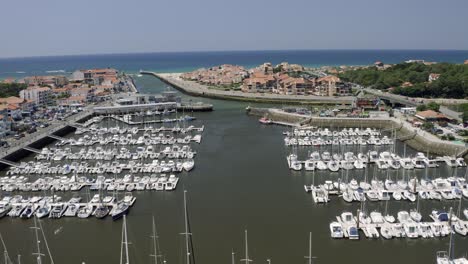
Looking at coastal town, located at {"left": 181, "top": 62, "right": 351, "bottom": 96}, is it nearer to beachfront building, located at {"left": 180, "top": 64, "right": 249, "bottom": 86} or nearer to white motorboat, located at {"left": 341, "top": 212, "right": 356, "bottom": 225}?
beachfront building, located at {"left": 180, "top": 64, "right": 249, "bottom": 86}

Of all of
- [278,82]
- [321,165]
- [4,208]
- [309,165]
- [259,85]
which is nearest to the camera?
[4,208]

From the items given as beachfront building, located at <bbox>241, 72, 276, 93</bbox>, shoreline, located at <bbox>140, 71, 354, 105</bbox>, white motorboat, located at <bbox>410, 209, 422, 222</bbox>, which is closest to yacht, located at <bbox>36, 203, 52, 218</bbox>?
white motorboat, located at <bbox>410, 209, 422, 222</bbox>

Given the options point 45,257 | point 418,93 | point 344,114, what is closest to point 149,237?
point 45,257

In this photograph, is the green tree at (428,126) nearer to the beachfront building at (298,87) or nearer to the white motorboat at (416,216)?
the white motorboat at (416,216)

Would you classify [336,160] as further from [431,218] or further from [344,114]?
[344,114]

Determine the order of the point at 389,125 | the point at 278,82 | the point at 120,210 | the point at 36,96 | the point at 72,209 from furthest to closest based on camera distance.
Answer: the point at 278,82, the point at 36,96, the point at 389,125, the point at 72,209, the point at 120,210

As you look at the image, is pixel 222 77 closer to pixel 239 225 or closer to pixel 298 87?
pixel 298 87

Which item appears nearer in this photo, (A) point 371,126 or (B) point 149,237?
(B) point 149,237

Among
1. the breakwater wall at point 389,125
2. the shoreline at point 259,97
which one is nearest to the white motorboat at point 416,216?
the breakwater wall at point 389,125

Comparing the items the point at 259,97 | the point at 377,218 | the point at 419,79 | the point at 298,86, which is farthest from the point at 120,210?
the point at 419,79
